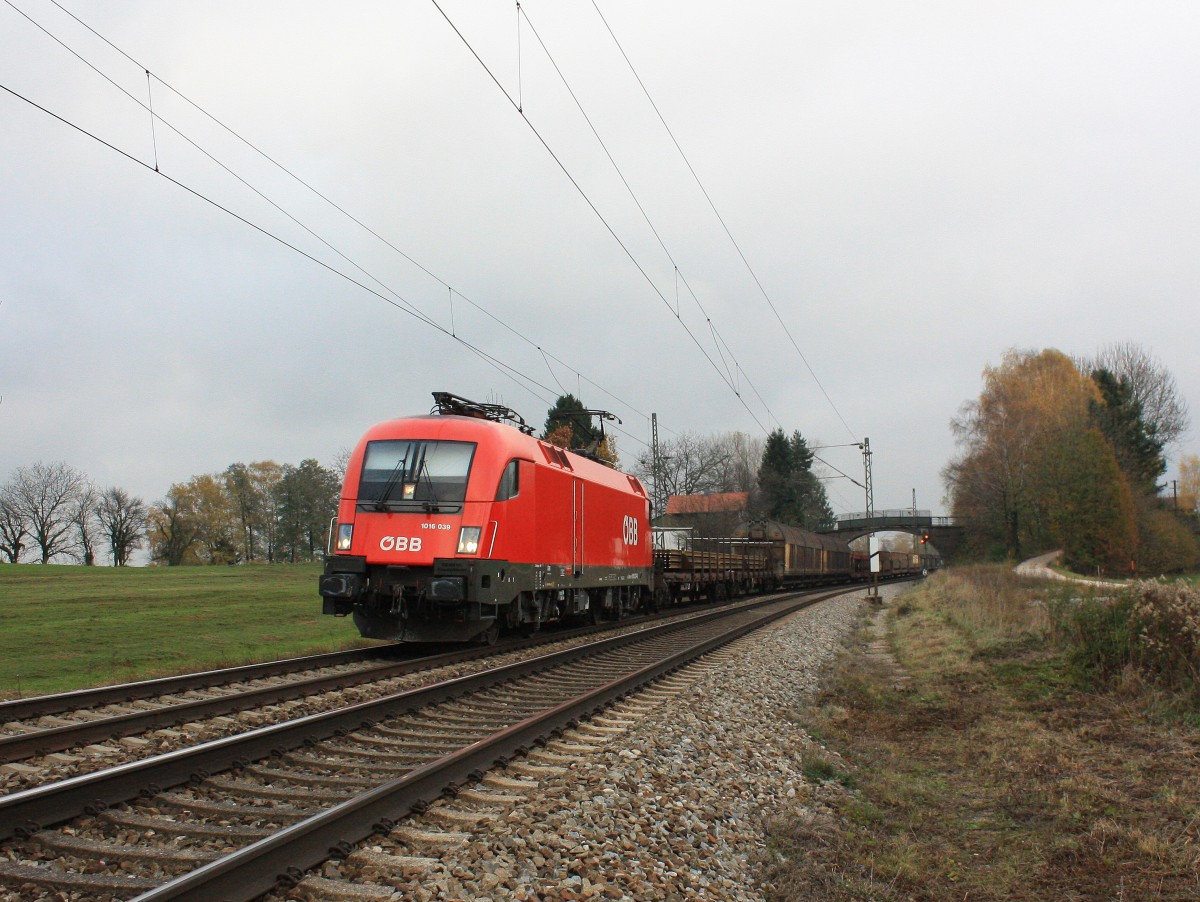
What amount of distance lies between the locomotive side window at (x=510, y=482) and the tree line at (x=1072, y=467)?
1611 inches

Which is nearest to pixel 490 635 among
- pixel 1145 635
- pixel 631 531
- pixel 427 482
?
pixel 427 482

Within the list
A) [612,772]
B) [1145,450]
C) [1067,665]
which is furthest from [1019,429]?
[612,772]

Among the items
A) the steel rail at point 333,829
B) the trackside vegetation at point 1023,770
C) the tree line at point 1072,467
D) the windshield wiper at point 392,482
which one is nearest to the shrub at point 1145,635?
the trackside vegetation at point 1023,770

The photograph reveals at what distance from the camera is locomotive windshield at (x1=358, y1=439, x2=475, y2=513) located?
1198cm

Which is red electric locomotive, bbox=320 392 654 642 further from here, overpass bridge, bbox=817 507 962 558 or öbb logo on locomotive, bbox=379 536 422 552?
overpass bridge, bbox=817 507 962 558

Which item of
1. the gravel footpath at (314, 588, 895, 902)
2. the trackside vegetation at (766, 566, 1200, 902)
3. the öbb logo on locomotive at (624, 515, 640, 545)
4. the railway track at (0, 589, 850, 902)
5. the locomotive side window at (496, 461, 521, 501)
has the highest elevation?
the locomotive side window at (496, 461, 521, 501)

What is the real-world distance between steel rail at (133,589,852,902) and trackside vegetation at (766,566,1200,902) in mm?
2060

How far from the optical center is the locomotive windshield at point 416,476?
39.3 feet

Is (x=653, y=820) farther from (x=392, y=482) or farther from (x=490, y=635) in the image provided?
(x=490, y=635)

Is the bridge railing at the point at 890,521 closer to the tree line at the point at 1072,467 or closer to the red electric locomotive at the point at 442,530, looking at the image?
the tree line at the point at 1072,467

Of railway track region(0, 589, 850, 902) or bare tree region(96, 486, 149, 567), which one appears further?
bare tree region(96, 486, 149, 567)

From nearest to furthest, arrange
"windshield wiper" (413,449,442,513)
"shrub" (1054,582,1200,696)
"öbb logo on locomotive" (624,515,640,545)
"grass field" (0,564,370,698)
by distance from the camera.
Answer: "shrub" (1054,582,1200,696)
"grass field" (0,564,370,698)
"windshield wiper" (413,449,442,513)
"öbb logo on locomotive" (624,515,640,545)

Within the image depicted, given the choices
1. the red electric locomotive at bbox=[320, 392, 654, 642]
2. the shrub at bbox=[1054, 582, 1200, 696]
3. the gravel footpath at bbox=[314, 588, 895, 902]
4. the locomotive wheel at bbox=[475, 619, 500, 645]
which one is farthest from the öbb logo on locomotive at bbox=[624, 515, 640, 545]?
the gravel footpath at bbox=[314, 588, 895, 902]

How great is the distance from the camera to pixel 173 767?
5406mm
